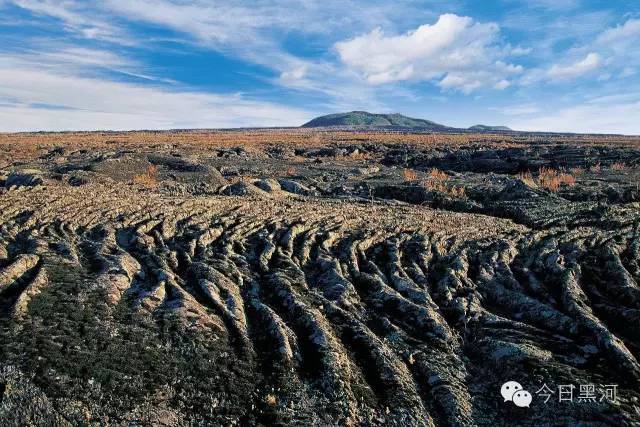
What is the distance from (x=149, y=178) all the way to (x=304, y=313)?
21487mm

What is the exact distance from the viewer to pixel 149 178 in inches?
1107

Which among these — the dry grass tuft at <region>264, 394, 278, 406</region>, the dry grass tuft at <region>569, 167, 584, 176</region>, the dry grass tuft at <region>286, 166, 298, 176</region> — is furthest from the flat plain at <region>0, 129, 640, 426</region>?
the dry grass tuft at <region>569, 167, 584, 176</region>

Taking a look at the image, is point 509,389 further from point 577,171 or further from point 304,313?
point 577,171

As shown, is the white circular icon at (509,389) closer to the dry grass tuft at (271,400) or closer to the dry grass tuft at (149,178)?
the dry grass tuft at (271,400)

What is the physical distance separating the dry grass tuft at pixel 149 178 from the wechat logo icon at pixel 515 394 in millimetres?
21661

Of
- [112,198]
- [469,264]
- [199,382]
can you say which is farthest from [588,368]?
[112,198]

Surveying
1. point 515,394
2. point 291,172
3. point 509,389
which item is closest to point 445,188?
point 291,172

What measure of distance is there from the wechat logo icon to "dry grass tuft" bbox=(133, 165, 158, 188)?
71.1ft

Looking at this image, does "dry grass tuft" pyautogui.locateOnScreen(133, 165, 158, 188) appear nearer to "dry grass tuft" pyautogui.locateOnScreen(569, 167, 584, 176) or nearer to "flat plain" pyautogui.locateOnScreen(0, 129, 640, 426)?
"flat plain" pyautogui.locateOnScreen(0, 129, 640, 426)

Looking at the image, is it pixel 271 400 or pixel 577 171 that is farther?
pixel 577 171

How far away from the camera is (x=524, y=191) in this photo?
25000 mm

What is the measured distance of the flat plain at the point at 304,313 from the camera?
22.7 ft

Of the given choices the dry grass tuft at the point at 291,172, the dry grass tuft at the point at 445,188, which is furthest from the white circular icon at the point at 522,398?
the dry grass tuft at the point at 291,172

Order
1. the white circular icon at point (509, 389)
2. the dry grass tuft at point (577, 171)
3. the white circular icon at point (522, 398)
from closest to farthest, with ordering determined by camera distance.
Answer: the white circular icon at point (522, 398) < the white circular icon at point (509, 389) < the dry grass tuft at point (577, 171)
